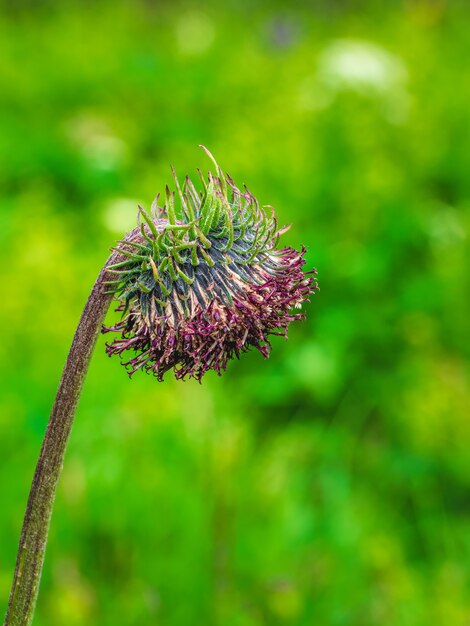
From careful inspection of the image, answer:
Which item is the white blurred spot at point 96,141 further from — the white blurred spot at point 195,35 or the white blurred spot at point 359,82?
the white blurred spot at point 195,35

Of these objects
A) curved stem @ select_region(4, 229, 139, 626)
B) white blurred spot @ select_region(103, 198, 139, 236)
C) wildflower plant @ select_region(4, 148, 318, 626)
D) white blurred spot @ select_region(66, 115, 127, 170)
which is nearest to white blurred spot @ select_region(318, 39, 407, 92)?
white blurred spot @ select_region(66, 115, 127, 170)

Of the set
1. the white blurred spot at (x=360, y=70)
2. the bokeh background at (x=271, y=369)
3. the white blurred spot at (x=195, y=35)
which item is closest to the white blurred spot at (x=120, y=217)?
the bokeh background at (x=271, y=369)

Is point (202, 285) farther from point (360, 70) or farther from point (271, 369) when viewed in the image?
point (360, 70)

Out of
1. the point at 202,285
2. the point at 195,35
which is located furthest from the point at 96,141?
the point at 202,285

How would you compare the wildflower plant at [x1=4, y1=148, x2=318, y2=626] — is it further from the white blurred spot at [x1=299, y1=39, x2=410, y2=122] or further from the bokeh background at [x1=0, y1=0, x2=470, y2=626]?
the white blurred spot at [x1=299, y1=39, x2=410, y2=122]

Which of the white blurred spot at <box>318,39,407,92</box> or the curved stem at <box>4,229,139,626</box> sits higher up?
the white blurred spot at <box>318,39,407,92</box>
